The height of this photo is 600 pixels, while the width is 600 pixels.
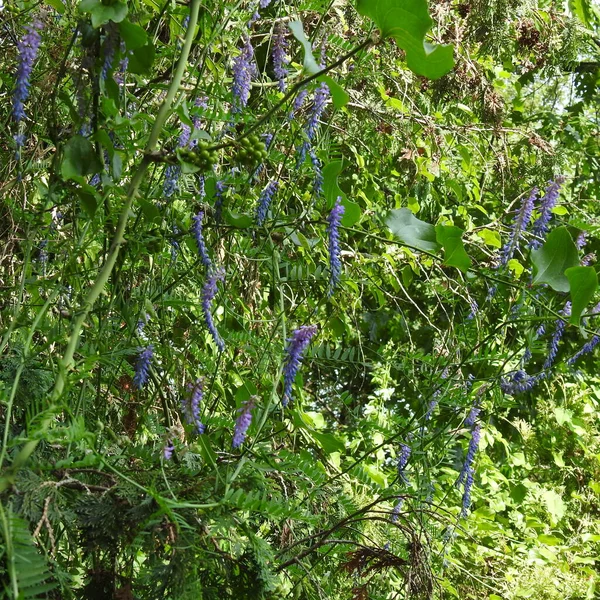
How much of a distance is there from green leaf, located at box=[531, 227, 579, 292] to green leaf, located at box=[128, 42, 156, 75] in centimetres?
43

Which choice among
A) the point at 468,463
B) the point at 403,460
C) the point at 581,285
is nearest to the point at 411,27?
the point at 581,285

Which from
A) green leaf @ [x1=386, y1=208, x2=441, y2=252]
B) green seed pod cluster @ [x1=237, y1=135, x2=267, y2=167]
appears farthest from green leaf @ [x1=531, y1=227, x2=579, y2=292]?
green seed pod cluster @ [x1=237, y1=135, x2=267, y2=167]

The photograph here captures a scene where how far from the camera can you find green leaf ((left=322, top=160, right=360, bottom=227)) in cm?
76

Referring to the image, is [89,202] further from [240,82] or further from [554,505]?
[554,505]

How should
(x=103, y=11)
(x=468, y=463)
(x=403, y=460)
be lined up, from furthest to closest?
(x=468, y=463)
(x=403, y=460)
(x=103, y=11)

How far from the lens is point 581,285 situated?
77 centimetres

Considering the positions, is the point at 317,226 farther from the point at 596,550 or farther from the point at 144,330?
the point at 596,550

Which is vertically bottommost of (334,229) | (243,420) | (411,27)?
(243,420)

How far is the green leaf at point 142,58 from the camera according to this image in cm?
71

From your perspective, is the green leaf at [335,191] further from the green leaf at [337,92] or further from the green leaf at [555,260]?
the green leaf at [555,260]

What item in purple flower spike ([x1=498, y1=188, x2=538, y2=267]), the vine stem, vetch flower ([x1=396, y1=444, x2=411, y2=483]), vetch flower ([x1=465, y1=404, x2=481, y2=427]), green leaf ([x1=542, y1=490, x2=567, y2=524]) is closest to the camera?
the vine stem

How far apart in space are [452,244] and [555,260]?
12 centimetres

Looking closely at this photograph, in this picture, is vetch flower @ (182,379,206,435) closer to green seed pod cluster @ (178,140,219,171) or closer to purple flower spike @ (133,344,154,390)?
purple flower spike @ (133,344,154,390)

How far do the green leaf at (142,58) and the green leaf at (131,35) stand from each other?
35 millimetres
